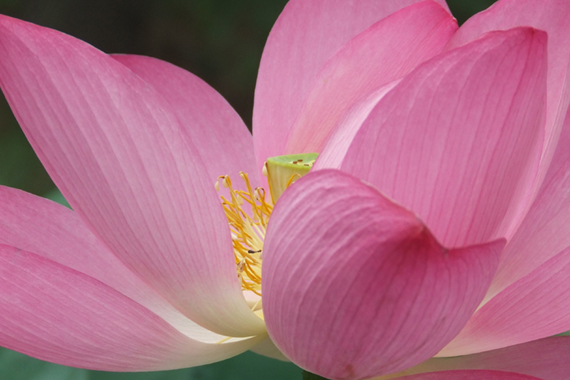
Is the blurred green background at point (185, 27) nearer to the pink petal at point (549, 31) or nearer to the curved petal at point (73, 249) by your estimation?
the curved petal at point (73, 249)

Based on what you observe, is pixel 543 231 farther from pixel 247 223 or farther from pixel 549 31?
pixel 247 223

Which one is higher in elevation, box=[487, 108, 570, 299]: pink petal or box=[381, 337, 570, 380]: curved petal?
box=[487, 108, 570, 299]: pink petal

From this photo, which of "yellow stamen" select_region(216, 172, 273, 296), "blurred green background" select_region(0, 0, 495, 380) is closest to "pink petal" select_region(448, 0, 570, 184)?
"yellow stamen" select_region(216, 172, 273, 296)

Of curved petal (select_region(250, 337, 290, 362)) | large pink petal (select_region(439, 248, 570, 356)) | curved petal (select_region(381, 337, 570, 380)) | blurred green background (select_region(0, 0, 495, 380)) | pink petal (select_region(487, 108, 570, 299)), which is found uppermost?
blurred green background (select_region(0, 0, 495, 380))

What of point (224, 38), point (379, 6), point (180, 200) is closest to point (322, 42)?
point (379, 6)

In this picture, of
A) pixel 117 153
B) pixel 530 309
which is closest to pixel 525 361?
pixel 530 309

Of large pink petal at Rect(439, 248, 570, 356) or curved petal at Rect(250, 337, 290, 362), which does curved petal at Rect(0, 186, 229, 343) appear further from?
large pink petal at Rect(439, 248, 570, 356)
